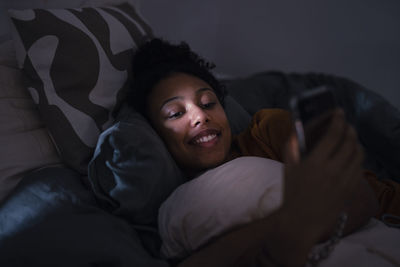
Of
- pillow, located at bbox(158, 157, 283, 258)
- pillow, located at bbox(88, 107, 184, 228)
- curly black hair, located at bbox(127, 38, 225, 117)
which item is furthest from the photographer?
curly black hair, located at bbox(127, 38, 225, 117)

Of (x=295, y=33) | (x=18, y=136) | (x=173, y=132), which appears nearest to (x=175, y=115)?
(x=173, y=132)

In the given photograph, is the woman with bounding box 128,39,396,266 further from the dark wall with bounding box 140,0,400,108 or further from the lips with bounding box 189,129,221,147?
the dark wall with bounding box 140,0,400,108

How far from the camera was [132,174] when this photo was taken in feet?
2.20

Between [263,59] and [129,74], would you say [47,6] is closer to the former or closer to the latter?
[129,74]

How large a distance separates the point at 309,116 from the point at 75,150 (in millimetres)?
680

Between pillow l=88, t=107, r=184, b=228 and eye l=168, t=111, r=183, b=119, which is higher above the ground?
eye l=168, t=111, r=183, b=119

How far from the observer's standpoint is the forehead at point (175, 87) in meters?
0.87

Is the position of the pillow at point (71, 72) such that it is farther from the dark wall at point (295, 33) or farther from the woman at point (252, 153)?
the dark wall at point (295, 33)

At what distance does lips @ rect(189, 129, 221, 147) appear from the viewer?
821 millimetres

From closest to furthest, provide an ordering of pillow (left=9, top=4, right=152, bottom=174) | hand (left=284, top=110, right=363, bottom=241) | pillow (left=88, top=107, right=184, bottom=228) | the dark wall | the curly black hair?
hand (left=284, top=110, right=363, bottom=241) < pillow (left=88, top=107, right=184, bottom=228) < pillow (left=9, top=4, right=152, bottom=174) < the curly black hair < the dark wall

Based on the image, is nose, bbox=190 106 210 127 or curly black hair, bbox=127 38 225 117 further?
curly black hair, bbox=127 38 225 117

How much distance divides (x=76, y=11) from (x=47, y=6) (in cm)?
24

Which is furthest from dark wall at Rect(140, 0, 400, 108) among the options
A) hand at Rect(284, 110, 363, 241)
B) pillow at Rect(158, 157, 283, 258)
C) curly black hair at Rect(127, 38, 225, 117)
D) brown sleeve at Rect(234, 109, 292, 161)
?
hand at Rect(284, 110, 363, 241)

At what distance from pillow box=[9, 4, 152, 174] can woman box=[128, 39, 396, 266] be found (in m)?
0.11
